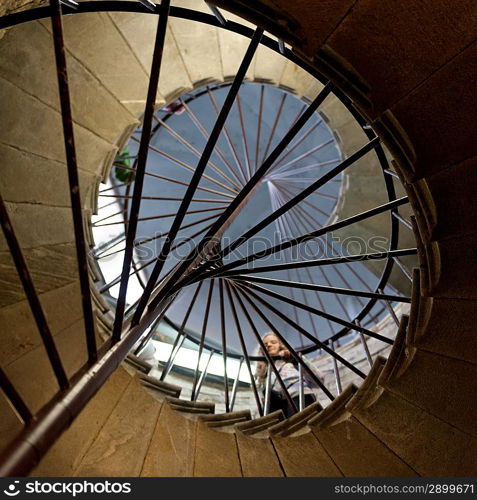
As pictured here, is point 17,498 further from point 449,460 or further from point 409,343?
point 449,460

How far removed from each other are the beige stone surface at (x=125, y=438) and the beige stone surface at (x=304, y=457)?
5.21 ft

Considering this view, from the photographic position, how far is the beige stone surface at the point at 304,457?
4.59m

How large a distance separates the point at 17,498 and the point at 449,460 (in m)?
4.15

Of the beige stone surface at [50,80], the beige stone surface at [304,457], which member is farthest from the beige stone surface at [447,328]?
the beige stone surface at [50,80]

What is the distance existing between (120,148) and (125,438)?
414 centimetres

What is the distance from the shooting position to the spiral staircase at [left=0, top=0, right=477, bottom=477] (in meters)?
2.88

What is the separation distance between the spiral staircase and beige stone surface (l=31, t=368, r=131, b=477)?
1 cm

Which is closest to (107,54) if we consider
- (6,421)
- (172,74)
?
(172,74)

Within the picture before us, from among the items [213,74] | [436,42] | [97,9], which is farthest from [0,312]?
[436,42]

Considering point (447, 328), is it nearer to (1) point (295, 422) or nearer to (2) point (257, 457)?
(1) point (295, 422)

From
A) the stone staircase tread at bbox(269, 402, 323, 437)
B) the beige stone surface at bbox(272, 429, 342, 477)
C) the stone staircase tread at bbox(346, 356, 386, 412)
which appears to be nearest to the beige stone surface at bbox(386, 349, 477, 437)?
the stone staircase tread at bbox(346, 356, 386, 412)

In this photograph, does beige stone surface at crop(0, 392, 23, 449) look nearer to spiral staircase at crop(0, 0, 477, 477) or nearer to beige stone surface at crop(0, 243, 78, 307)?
spiral staircase at crop(0, 0, 477, 477)

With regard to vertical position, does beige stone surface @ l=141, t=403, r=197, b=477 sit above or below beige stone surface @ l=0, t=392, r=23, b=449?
above

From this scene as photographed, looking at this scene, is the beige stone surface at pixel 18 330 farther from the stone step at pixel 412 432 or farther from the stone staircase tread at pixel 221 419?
the stone step at pixel 412 432
